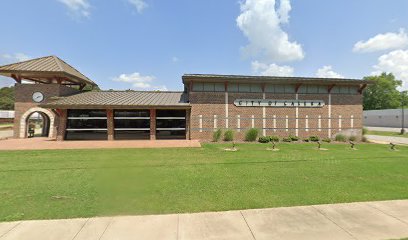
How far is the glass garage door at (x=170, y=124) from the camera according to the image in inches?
852

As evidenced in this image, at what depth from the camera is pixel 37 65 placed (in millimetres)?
21797

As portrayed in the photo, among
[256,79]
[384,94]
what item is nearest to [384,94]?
[384,94]

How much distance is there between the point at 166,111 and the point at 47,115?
12673mm

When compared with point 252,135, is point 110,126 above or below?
above

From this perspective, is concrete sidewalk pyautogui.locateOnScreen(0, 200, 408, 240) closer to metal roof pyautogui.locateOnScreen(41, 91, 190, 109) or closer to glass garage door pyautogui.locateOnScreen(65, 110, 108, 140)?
metal roof pyautogui.locateOnScreen(41, 91, 190, 109)

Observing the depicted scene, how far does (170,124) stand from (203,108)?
3.75 meters

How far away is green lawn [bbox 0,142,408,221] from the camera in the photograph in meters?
5.74

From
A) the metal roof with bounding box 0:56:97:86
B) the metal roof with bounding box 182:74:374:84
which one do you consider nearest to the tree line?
the metal roof with bounding box 0:56:97:86

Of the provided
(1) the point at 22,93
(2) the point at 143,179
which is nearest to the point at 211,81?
(2) the point at 143,179

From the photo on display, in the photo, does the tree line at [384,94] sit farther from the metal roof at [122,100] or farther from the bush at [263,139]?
the bush at [263,139]

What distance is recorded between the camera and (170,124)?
2183 centimetres

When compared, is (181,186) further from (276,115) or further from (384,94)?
(384,94)

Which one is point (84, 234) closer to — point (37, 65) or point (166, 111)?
point (166, 111)

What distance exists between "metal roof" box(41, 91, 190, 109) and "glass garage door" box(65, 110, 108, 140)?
1470 millimetres
